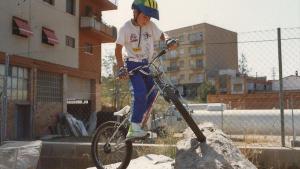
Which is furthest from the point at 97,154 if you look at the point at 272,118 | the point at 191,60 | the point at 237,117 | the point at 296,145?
the point at 191,60

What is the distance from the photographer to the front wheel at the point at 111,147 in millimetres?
5281

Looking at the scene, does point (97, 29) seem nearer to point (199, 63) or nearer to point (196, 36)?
point (199, 63)

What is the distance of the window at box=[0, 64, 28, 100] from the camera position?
62.0 ft

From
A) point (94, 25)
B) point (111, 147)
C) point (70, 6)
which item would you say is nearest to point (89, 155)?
point (111, 147)

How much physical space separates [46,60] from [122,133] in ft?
55.9

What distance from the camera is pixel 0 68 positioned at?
17.9 meters

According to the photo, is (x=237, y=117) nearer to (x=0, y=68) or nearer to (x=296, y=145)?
(x=296, y=145)

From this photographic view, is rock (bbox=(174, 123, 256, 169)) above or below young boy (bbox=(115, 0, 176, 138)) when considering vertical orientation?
below

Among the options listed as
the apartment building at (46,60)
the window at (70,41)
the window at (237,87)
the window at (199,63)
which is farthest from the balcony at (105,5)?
the window at (199,63)

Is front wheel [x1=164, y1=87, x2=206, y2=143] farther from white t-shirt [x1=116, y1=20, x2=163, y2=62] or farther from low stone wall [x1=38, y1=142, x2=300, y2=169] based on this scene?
low stone wall [x1=38, y1=142, x2=300, y2=169]

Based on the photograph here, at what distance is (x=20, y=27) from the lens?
18828mm

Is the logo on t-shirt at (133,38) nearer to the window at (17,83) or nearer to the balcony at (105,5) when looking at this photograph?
the window at (17,83)

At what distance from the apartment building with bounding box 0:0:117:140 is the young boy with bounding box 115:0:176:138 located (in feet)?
32.5

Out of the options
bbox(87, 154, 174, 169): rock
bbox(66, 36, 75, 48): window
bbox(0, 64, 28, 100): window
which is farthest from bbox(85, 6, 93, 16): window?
bbox(87, 154, 174, 169): rock
